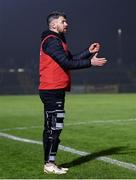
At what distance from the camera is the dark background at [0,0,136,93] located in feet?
226

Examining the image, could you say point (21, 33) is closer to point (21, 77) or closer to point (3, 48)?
point (3, 48)

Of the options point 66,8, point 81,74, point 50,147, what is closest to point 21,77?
point 81,74

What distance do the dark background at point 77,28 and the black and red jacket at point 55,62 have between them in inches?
2393

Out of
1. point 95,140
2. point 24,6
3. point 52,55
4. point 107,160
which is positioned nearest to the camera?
point 52,55

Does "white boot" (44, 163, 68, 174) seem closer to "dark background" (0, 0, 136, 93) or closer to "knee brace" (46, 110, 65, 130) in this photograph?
"knee brace" (46, 110, 65, 130)

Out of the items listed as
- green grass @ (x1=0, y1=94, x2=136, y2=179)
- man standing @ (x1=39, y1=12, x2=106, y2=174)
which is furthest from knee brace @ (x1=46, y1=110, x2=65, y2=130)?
green grass @ (x1=0, y1=94, x2=136, y2=179)

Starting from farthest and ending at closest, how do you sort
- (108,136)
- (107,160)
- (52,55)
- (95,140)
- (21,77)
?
(21,77) < (108,136) < (95,140) < (107,160) < (52,55)

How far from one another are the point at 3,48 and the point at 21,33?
11.3 ft

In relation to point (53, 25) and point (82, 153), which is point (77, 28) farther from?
point (53, 25)

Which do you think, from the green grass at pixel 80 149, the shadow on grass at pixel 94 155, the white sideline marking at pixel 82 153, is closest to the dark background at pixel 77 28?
the green grass at pixel 80 149

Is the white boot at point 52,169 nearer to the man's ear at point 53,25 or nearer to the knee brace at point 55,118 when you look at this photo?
the knee brace at point 55,118

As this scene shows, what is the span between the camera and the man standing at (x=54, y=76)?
20.4 feet

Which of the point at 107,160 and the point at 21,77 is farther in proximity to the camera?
the point at 21,77

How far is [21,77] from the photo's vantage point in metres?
62.4
